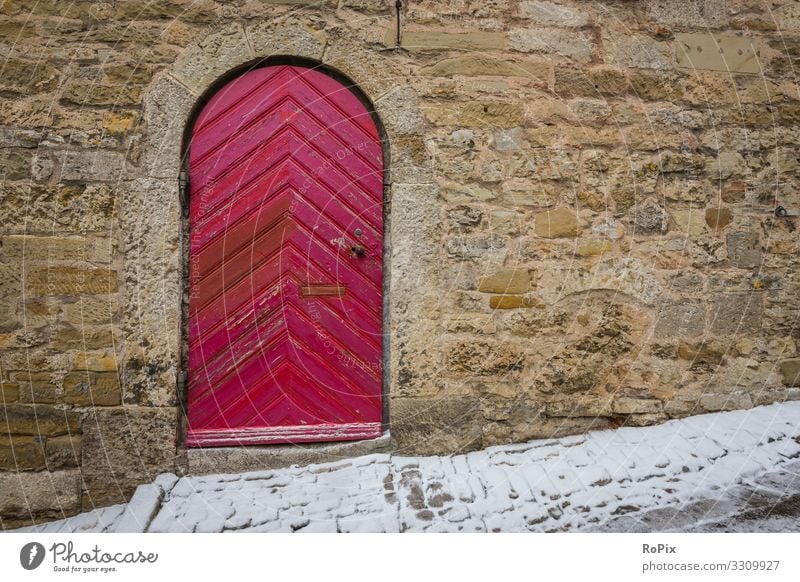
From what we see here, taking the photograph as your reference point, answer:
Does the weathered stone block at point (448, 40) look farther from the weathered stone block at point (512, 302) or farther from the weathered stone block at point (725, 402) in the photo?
the weathered stone block at point (725, 402)

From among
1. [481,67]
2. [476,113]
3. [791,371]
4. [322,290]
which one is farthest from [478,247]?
[791,371]

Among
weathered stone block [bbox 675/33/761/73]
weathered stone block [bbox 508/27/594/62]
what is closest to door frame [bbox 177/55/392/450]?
weathered stone block [bbox 508/27/594/62]

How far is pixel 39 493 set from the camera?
2.75m

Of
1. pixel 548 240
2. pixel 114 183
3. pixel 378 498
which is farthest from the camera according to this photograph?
pixel 548 240

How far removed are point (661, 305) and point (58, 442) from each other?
309cm

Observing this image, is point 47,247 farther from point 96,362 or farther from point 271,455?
point 271,455

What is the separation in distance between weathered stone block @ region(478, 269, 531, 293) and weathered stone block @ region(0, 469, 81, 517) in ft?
7.19

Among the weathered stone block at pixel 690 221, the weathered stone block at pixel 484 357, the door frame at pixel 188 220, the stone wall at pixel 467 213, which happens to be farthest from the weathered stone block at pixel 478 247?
the weathered stone block at pixel 690 221

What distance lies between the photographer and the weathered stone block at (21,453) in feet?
9.01

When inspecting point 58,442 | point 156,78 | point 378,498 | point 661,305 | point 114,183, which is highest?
point 156,78

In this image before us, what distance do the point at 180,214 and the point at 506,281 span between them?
1674 mm

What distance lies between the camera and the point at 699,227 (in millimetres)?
3102

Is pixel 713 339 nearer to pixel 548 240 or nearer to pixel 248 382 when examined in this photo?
pixel 548 240

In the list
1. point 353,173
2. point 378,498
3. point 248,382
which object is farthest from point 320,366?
point 353,173
